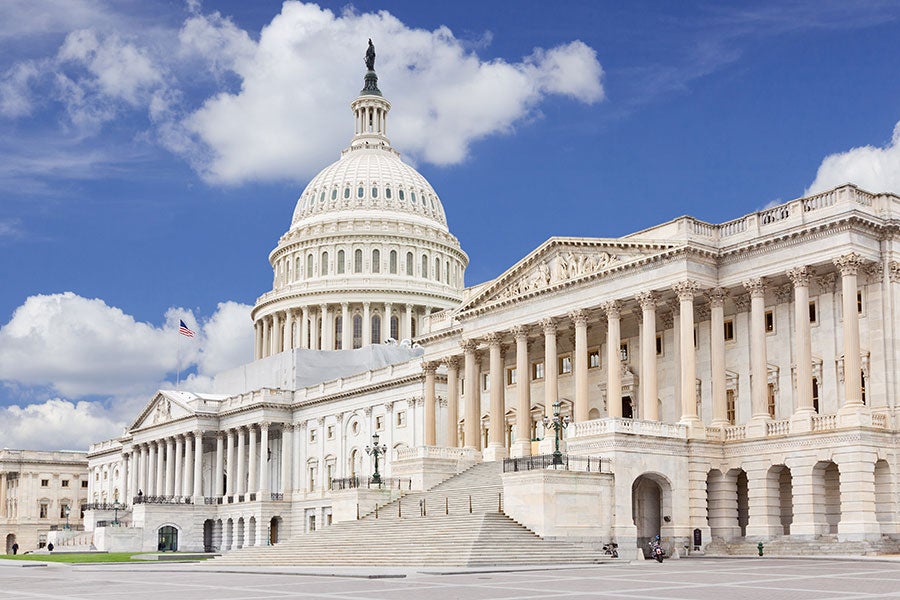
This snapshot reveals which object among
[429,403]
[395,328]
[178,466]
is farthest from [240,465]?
[429,403]

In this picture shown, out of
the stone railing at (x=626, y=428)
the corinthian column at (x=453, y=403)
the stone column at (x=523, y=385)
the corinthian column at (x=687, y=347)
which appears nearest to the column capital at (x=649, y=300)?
the corinthian column at (x=687, y=347)

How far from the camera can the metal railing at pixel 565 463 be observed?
59.8 meters

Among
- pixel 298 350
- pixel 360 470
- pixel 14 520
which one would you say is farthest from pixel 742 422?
pixel 14 520

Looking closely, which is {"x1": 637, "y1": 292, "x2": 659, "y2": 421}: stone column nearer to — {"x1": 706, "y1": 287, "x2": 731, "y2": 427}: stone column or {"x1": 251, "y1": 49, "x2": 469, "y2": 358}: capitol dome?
{"x1": 706, "y1": 287, "x2": 731, "y2": 427}: stone column

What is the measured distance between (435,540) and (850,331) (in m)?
23.1

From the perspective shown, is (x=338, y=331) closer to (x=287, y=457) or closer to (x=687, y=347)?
(x=287, y=457)

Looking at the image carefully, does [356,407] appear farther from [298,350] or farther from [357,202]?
[357,202]

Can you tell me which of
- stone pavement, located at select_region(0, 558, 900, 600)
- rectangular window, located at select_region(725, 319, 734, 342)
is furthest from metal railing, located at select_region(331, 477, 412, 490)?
rectangular window, located at select_region(725, 319, 734, 342)

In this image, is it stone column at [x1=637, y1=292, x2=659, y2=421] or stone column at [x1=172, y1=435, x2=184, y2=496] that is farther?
stone column at [x1=172, y1=435, x2=184, y2=496]

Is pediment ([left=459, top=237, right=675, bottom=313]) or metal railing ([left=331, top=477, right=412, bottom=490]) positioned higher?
pediment ([left=459, top=237, right=675, bottom=313])

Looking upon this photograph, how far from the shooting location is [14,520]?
183 meters

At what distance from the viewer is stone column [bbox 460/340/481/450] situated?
273 feet

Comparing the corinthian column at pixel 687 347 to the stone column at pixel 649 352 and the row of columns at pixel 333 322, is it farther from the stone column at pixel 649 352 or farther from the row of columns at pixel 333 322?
the row of columns at pixel 333 322

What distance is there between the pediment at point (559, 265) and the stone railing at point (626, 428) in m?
10.1
